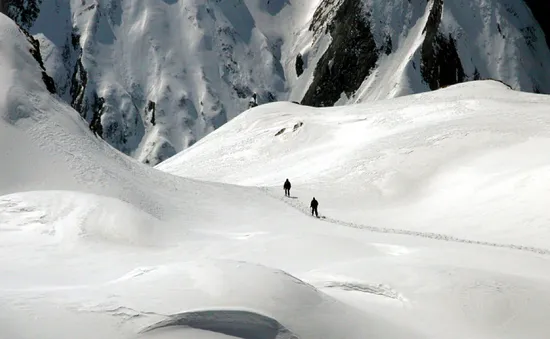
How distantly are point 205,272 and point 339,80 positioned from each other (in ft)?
466

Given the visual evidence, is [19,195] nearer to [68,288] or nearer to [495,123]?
[68,288]

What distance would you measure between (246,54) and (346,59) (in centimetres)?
3159

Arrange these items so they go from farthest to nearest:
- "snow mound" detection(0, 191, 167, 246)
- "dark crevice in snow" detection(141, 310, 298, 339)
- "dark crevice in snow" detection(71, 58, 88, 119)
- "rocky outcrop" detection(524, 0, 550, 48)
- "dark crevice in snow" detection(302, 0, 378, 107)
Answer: "dark crevice in snow" detection(71, 58, 88, 119) < "rocky outcrop" detection(524, 0, 550, 48) < "dark crevice in snow" detection(302, 0, 378, 107) < "snow mound" detection(0, 191, 167, 246) < "dark crevice in snow" detection(141, 310, 298, 339)

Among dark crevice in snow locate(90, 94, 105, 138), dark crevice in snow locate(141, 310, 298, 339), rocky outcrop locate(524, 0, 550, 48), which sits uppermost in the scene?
rocky outcrop locate(524, 0, 550, 48)

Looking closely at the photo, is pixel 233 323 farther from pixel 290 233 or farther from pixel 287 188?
pixel 287 188

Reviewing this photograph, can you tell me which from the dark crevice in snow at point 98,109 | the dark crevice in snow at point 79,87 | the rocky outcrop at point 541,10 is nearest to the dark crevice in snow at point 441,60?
the rocky outcrop at point 541,10

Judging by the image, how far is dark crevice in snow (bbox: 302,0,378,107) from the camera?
488 ft

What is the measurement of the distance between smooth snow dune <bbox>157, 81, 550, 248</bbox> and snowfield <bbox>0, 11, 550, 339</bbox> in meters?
0.15

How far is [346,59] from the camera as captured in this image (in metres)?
152

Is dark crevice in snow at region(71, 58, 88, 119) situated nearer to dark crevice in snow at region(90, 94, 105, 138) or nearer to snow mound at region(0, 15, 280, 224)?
dark crevice in snow at region(90, 94, 105, 138)

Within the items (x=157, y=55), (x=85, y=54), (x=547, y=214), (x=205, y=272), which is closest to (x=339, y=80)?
(x=157, y=55)

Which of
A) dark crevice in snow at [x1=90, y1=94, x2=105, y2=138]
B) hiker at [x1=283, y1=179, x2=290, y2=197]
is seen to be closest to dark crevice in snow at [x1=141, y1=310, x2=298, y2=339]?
hiker at [x1=283, y1=179, x2=290, y2=197]

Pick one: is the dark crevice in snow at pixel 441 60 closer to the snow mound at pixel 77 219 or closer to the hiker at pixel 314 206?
the hiker at pixel 314 206

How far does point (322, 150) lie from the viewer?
47.1 m
